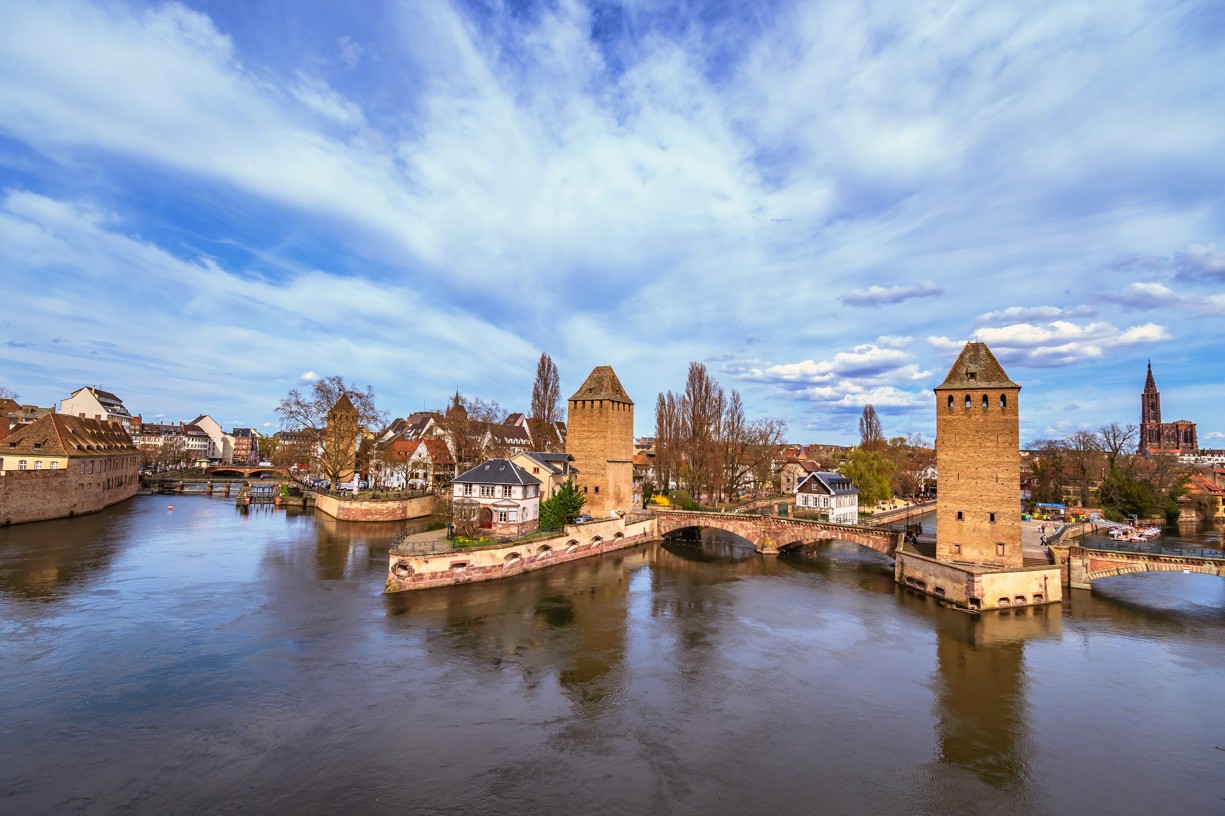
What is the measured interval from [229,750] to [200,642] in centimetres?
752

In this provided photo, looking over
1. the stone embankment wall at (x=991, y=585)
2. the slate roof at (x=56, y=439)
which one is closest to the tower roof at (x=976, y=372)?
the stone embankment wall at (x=991, y=585)

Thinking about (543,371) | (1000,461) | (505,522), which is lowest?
(505,522)

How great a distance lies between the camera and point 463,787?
11.1 metres

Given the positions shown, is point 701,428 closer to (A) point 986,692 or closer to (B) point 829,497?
(B) point 829,497

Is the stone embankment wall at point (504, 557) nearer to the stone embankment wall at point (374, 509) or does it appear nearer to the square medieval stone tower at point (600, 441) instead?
the square medieval stone tower at point (600, 441)

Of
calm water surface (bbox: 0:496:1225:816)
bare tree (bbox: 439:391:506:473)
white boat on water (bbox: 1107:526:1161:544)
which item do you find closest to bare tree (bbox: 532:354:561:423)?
bare tree (bbox: 439:391:506:473)

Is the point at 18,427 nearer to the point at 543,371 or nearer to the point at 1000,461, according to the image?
the point at 543,371

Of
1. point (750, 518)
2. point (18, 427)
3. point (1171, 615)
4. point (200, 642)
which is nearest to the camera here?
point (200, 642)

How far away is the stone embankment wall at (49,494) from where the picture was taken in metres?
36.0

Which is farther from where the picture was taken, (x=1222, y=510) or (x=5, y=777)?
(x=1222, y=510)

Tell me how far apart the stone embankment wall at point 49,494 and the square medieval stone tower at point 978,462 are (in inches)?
2074

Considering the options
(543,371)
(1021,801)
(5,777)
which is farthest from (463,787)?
(543,371)

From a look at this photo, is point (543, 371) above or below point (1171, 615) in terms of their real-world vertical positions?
above

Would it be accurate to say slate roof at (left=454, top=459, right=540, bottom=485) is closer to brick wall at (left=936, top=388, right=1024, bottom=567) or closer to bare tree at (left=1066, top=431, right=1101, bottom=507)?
brick wall at (left=936, top=388, right=1024, bottom=567)
